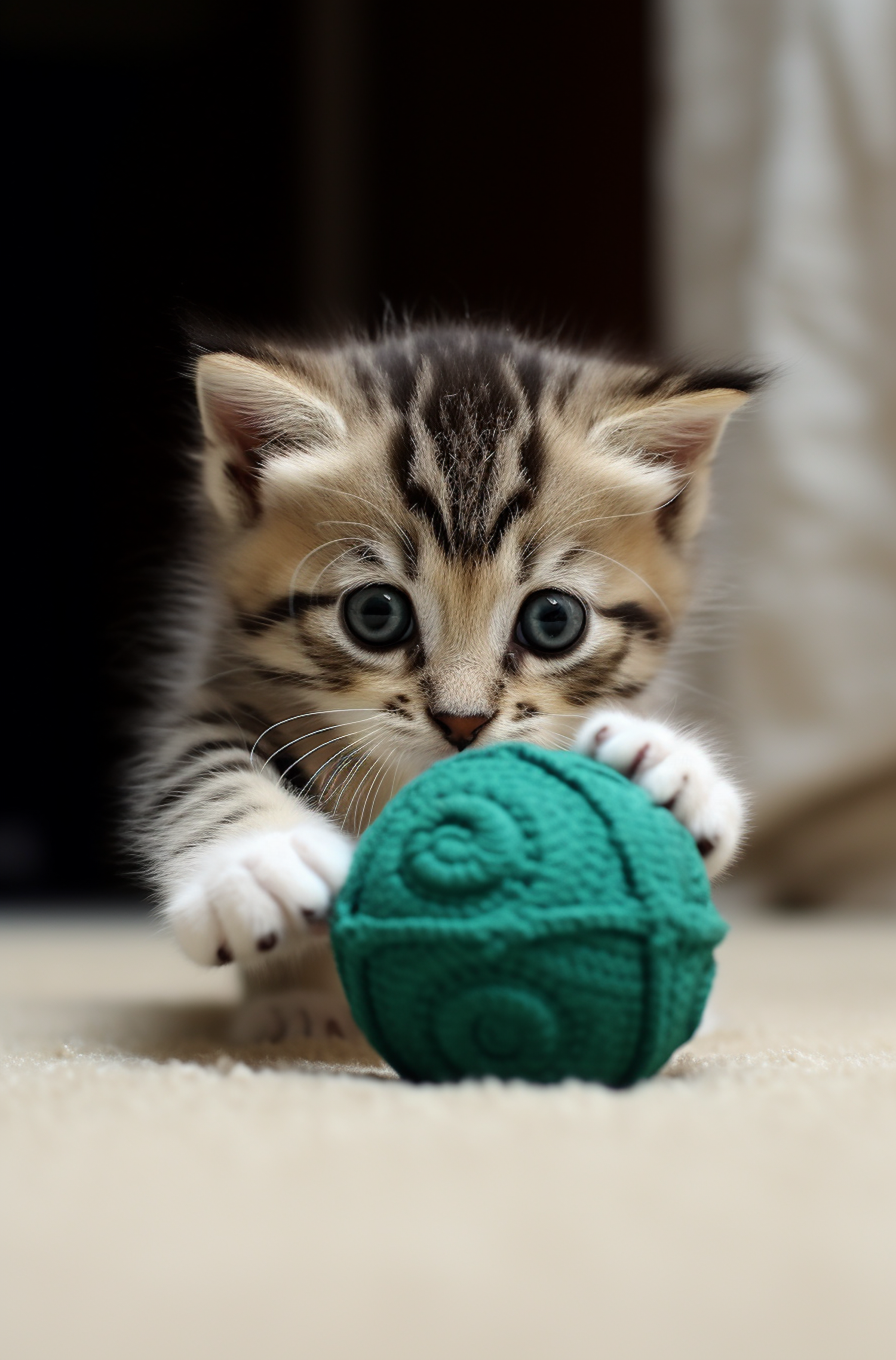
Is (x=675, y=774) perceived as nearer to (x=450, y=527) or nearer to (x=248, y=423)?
(x=450, y=527)

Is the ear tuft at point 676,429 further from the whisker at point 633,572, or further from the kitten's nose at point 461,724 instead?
the kitten's nose at point 461,724

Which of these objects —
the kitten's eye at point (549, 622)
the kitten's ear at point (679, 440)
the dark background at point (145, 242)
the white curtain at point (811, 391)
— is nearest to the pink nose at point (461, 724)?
the kitten's eye at point (549, 622)

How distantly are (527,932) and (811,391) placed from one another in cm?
195

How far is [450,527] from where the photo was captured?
116cm

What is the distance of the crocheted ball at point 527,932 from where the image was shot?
78 cm

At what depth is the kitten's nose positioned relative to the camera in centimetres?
108

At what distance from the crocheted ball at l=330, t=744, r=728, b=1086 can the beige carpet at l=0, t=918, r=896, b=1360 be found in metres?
0.04

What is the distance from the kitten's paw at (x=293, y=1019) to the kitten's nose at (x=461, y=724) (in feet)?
1.13

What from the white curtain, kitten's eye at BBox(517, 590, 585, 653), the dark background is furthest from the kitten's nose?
the dark background

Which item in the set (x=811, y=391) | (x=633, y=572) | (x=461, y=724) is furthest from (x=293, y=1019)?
(x=811, y=391)

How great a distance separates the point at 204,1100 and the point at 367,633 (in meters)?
0.50

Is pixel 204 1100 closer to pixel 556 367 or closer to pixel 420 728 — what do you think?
pixel 420 728

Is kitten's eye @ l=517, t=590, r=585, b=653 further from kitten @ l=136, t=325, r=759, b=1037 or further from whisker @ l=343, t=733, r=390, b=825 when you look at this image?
whisker @ l=343, t=733, r=390, b=825

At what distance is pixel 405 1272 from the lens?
514 mm
